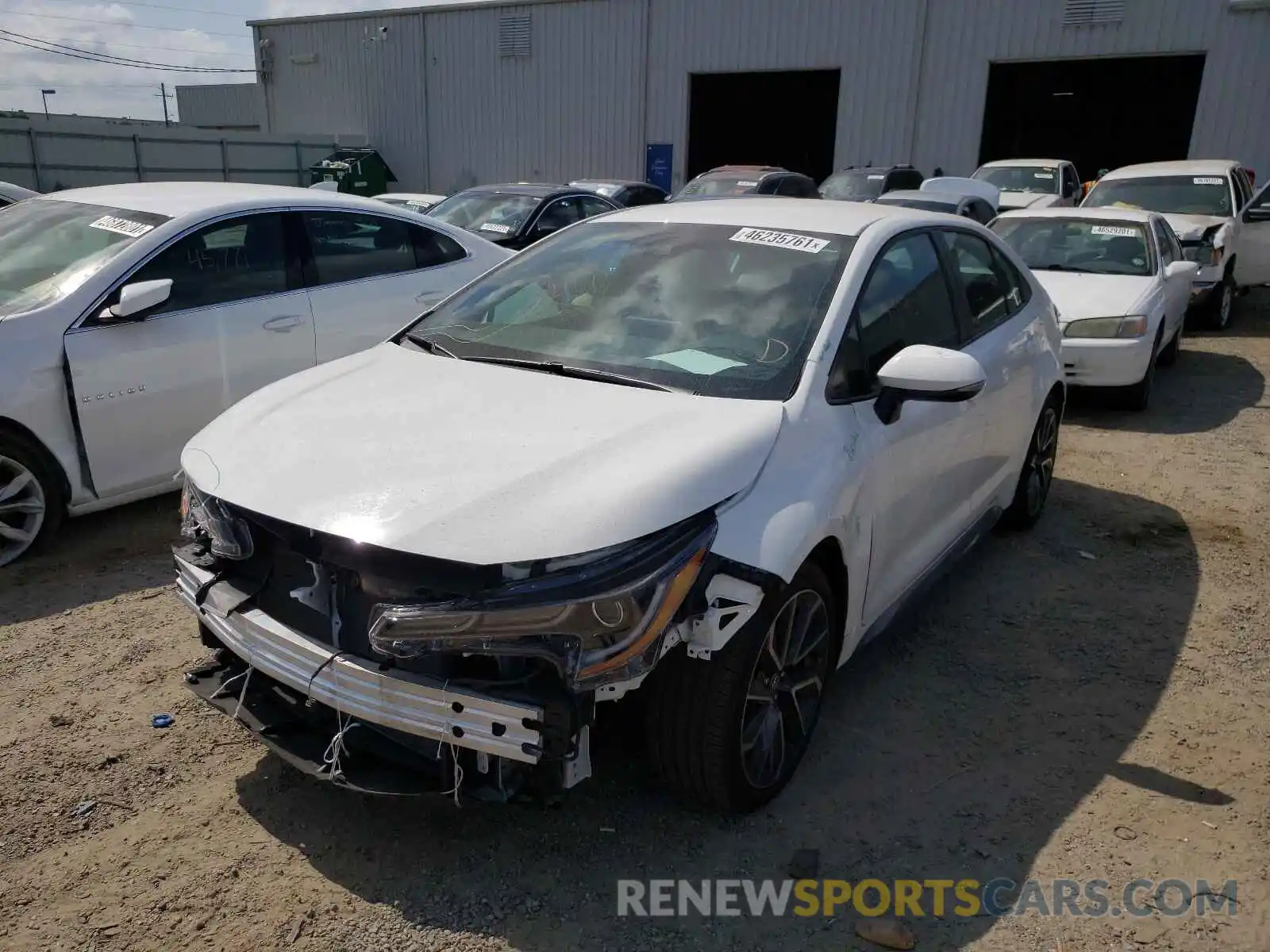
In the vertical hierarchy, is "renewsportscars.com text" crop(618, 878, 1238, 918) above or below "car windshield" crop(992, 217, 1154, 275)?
below

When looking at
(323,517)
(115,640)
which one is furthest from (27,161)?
(323,517)

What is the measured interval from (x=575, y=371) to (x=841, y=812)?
1.58 meters

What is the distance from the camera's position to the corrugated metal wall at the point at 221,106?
34625 millimetres

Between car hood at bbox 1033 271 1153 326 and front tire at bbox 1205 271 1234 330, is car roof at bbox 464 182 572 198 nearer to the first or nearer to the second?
car hood at bbox 1033 271 1153 326

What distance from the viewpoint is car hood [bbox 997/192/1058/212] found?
15.0 meters

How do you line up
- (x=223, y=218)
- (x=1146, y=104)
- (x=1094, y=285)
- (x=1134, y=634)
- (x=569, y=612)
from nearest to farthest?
(x=569, y=612) → (x=1134, y=634) → (x=223, y=218) → (x=1094, y=285) → (x=1146, y=104)

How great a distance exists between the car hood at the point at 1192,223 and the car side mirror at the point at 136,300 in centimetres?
1019

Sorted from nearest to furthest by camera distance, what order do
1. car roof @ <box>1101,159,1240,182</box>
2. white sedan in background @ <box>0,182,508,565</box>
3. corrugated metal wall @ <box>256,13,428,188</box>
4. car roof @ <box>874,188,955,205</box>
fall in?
white sedan in background @ <box>0,182,508,565</box> < car roof @ <box>1101,159,1240,182</box> < car roof @ <box>874,188,955,205</box> < corrugated metal wall @ <box>256,13,428,188</box>

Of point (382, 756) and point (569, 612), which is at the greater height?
point (569, 612)

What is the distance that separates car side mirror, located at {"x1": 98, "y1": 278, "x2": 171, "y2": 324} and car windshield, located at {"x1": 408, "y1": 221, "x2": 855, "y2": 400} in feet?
5.06

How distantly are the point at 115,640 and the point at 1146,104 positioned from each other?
3157 centimetres

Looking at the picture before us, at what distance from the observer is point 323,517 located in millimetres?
2410

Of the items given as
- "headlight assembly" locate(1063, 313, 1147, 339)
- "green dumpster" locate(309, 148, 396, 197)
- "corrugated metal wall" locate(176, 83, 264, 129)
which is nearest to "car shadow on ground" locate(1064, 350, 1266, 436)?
"headlight assembly" locate(1063, 313, 1147, 339)

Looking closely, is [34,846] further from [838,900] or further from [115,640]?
[838,900]
